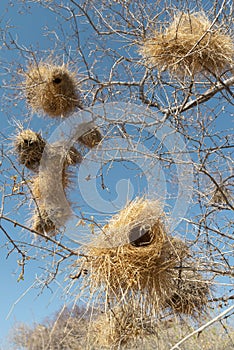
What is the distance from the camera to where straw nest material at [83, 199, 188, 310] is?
111cm

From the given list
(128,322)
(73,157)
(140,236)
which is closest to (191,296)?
(128,322)

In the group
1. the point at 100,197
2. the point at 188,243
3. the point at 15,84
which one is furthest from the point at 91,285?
the point at 15,84

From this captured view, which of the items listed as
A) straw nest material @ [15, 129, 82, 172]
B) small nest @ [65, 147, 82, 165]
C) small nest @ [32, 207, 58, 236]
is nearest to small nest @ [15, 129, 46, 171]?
straw nest material @ [15, 129, 82, 172]

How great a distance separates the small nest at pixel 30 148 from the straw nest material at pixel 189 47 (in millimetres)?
722

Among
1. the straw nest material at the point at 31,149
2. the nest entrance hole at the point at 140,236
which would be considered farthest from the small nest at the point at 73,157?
the nest entrance hole at the point at 140,236

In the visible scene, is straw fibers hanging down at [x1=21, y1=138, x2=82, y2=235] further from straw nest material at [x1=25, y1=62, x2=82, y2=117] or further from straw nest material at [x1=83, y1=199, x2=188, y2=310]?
straw nest material at [x1=83, y1=199, x2=188, y2=310]

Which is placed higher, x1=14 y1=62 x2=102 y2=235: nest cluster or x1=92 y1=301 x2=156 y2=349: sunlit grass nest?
x1=14 y1=62 x2=102 y2=235: nest cluster

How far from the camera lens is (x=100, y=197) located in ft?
5.53

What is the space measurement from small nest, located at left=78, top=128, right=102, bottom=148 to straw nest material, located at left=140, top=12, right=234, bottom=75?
1.86ft

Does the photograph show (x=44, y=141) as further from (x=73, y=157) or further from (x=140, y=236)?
(x=140, y=236)

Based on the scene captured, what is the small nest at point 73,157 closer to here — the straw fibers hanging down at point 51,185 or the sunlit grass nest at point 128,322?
the straw fibers hanging down at point 51,185

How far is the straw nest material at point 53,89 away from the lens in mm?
1830

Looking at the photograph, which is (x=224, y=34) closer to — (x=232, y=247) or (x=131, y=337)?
(x=232, y=247)

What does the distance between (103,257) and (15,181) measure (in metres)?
0.62
